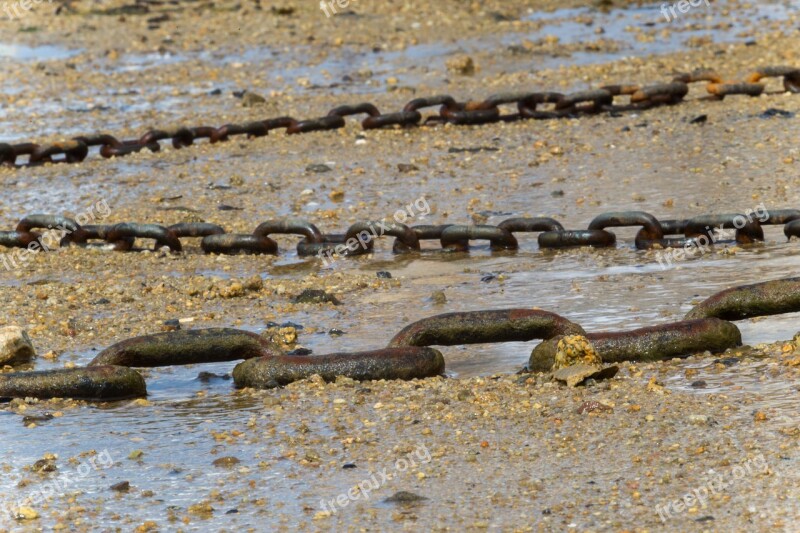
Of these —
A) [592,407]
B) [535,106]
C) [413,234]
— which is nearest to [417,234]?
[413,234]

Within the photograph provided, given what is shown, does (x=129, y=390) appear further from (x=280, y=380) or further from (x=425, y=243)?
(x=425, y=243)

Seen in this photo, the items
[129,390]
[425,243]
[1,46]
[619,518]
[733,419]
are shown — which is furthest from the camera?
[1,46]

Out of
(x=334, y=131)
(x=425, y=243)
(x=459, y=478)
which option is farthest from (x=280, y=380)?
(x=334, y=131)

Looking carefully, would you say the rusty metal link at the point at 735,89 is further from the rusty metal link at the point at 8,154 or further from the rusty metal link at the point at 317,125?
the rusty metal link at the point at 8,154

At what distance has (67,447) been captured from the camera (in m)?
4.15

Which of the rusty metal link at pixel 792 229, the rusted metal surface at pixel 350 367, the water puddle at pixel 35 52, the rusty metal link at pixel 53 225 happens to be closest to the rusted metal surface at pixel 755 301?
the rusted metal surface at pixel 350 367

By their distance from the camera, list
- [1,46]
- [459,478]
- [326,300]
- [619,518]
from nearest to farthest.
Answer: [619,518]
[459,478]
[326,300]
[1,46]

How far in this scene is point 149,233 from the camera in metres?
6.93

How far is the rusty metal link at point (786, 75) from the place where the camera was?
10.3m

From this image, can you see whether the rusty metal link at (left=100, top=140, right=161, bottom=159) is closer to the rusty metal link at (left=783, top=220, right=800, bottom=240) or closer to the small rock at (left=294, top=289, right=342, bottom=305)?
the small rock at (left=294, top=289, right=342, bottom=305)

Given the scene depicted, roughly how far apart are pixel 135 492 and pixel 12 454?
22.0 inches

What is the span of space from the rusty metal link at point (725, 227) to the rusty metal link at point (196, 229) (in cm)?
243

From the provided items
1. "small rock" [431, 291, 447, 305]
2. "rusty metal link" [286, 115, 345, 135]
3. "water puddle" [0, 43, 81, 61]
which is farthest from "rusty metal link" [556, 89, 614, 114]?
"water puddle" [0, 43, 81, 61]

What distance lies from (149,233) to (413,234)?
1387 mm
